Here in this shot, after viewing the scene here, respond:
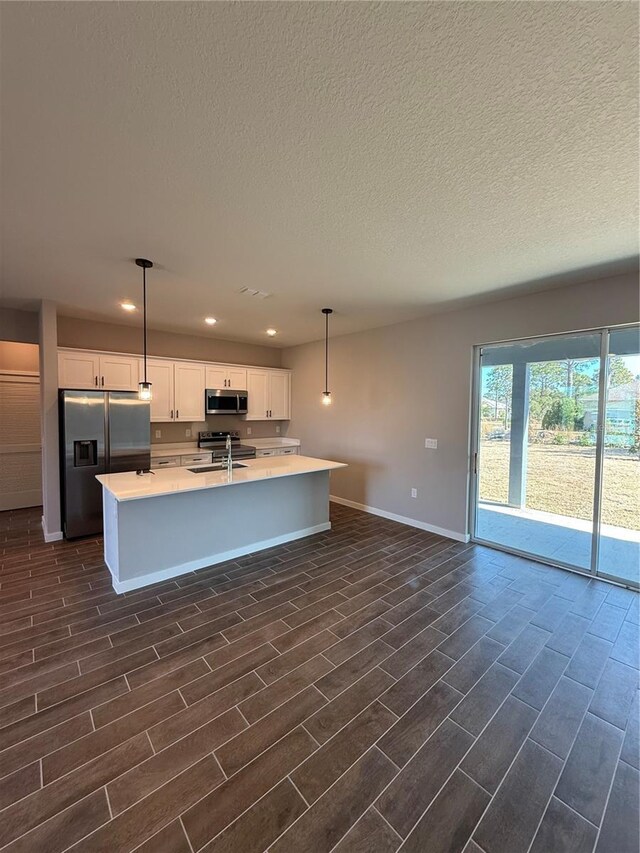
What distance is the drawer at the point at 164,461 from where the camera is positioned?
5.08 m

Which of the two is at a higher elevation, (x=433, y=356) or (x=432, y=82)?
(x=432, y=82)

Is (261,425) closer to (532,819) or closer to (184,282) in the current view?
(184,282)

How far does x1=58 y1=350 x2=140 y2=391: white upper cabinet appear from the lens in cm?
442

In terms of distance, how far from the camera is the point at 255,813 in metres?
1.39

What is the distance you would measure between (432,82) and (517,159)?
2.17 ft

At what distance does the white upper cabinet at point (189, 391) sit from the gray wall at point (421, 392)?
199cm

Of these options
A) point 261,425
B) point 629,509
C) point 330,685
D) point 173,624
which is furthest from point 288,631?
point 261,425

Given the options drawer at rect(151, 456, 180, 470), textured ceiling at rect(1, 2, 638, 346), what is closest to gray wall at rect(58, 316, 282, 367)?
drawer at rect(151, 456, 180, 470)

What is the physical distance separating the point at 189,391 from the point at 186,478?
2.47m

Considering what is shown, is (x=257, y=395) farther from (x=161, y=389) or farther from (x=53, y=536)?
(x=53, y=536)

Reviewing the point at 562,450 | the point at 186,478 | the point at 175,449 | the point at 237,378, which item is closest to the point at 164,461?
the point at 175,449

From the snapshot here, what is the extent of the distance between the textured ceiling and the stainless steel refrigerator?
1.77 meters

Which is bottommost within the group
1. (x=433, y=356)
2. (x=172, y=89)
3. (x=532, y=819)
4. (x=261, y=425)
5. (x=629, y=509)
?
(x=532, y=819)

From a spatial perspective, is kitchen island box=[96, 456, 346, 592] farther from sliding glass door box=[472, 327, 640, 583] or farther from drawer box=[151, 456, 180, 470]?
sliding glass door box=[472, 327, 640, 583]
